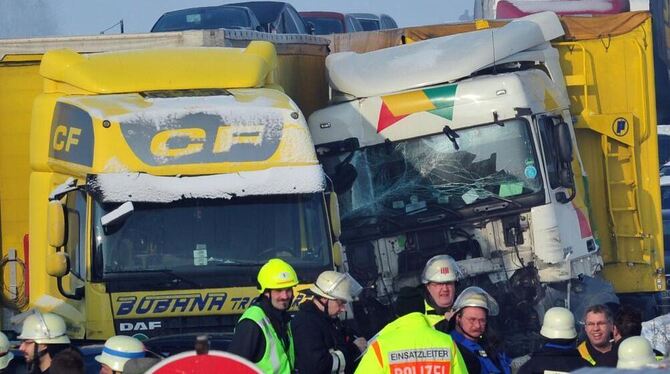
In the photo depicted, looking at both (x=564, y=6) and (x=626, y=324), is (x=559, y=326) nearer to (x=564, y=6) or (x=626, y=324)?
(x=626, y=324)

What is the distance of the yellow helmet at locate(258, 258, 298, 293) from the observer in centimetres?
802

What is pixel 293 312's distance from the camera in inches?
413

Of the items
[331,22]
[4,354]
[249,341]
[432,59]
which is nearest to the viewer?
[249,341]

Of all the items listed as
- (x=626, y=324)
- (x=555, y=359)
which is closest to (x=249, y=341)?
(x=555, y=359)

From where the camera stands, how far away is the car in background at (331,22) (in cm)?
2467

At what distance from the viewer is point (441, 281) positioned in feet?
29.0

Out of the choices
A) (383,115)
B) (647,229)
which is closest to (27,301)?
(383,115)

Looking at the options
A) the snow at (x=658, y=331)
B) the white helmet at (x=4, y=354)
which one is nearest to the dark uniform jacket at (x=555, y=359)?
the white helmet at (x=4, y=354)

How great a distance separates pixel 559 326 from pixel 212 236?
3.36 meters

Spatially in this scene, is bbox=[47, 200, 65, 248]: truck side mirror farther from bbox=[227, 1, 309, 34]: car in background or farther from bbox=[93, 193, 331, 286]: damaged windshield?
bbox=[227, 1, 309, 34]: car in background

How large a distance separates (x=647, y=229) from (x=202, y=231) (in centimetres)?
602

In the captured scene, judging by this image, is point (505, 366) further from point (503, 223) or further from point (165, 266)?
point (503, 223)

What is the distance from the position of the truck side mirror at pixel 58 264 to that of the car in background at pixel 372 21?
52.7ft

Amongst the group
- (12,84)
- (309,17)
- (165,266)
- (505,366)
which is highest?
(309,17)
